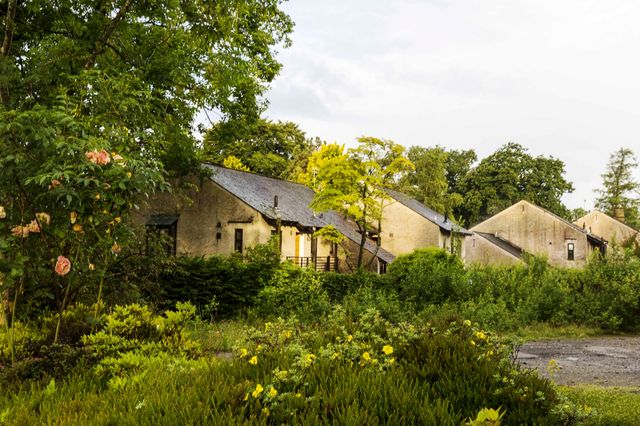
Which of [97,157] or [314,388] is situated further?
[97,157]

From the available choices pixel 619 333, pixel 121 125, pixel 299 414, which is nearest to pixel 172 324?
pixel 121 125

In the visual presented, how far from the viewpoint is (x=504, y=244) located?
4559cm

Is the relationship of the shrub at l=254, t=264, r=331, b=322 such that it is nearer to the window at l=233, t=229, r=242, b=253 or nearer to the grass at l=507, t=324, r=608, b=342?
the grass at l=507, t=324, r=608, b=342

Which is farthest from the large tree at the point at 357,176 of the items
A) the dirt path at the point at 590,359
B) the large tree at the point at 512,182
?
the large tree at the point at 512,182

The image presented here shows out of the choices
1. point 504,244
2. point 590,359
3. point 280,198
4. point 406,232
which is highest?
point 280,198

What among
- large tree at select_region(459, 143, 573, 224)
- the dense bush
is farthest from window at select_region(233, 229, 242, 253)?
large tree at select_region(459, 143, 573, 224)

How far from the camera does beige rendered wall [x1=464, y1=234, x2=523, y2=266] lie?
4238 centimetres

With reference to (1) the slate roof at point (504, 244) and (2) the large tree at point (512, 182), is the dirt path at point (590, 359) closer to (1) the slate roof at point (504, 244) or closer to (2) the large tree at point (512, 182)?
(1) the slate roof at point (504, 244)

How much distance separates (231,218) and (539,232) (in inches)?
1210

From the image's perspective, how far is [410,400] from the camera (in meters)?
3.91

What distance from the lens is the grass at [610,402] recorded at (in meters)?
5.53

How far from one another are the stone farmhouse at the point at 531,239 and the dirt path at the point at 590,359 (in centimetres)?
2912

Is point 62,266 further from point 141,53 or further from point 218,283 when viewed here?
point 141,53

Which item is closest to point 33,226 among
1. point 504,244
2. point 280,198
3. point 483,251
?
point 280,198
